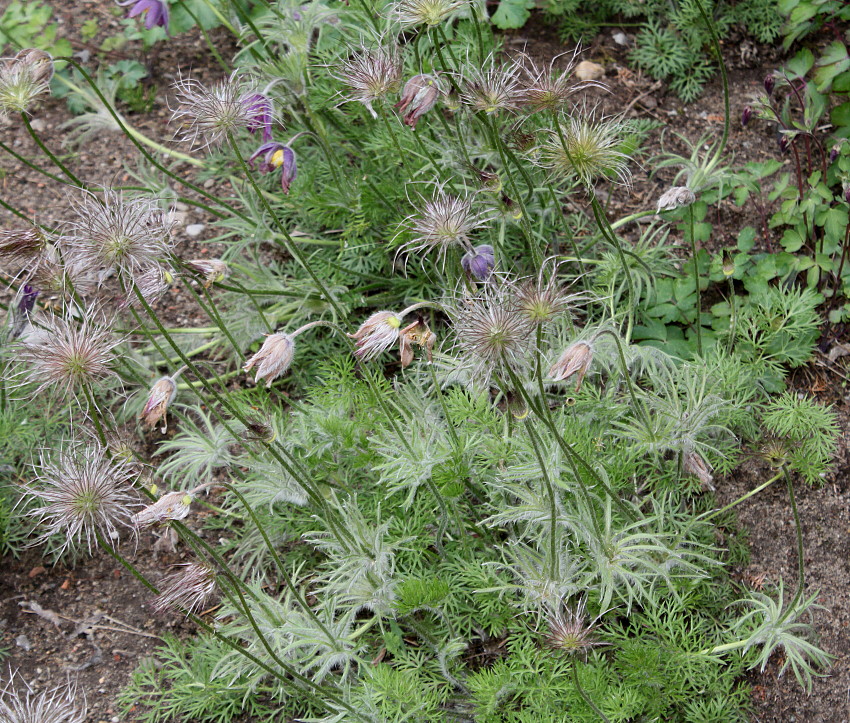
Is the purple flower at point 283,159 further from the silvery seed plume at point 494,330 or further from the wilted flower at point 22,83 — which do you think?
the silvery seed plume at point 494,330

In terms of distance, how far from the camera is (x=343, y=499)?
2.97 metres

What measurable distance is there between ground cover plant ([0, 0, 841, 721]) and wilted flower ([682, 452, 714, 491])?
0.03 metres

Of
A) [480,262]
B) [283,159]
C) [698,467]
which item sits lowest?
[698,467]

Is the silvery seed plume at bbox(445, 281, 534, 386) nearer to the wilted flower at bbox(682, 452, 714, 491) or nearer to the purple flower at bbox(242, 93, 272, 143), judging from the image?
the wilted flower at bbox(682, 452, 714, 491)

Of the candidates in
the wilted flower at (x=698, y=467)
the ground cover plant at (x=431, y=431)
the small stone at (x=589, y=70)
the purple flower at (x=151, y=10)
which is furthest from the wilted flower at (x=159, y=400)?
the small stone at (x=589, y=70)

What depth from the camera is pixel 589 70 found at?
4215mm

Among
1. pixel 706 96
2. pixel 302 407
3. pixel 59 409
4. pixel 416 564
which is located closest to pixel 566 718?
pixel 416 564

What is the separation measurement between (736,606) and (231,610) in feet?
5.28

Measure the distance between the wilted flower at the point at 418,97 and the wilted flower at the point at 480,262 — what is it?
505 millimetres

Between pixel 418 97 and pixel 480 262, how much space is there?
598mm

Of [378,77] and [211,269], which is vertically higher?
[378,77]

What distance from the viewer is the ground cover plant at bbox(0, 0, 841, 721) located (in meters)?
2.20

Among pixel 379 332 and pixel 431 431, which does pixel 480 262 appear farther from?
pixel 379 332

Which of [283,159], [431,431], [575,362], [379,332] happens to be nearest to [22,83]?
[283,159]
